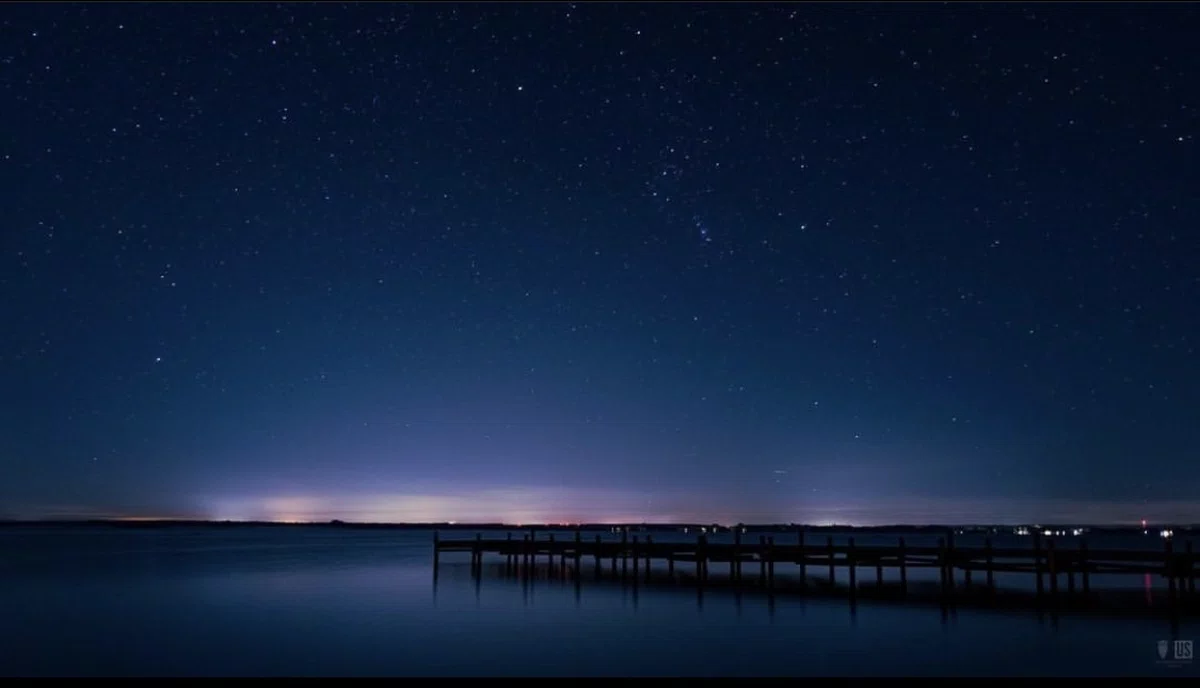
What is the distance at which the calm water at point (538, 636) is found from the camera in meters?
22.8

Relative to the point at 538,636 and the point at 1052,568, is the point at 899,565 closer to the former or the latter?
the point at 1052,568

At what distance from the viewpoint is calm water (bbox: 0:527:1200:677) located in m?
22.8

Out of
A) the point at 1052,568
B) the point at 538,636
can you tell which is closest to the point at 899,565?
the point at 1052,568

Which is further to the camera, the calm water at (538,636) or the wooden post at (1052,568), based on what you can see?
the wooden post at (1052,568)

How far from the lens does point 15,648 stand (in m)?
26.2

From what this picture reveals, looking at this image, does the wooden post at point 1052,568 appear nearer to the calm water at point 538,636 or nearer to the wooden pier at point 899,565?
the wooden pier at point 899,565

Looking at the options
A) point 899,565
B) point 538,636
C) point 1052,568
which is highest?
point 1052,568

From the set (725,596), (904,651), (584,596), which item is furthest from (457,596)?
(904,651)

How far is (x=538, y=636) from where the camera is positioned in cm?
2808

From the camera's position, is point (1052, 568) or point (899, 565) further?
point (899, 565)

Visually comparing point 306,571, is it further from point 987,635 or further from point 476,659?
point 987,635

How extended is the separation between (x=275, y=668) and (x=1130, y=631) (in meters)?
23.1

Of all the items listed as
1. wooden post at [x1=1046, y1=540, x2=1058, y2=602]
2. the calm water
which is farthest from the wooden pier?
the calm water

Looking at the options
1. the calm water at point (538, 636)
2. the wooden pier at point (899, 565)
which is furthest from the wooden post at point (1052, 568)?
the calm water at point (538, 636)
